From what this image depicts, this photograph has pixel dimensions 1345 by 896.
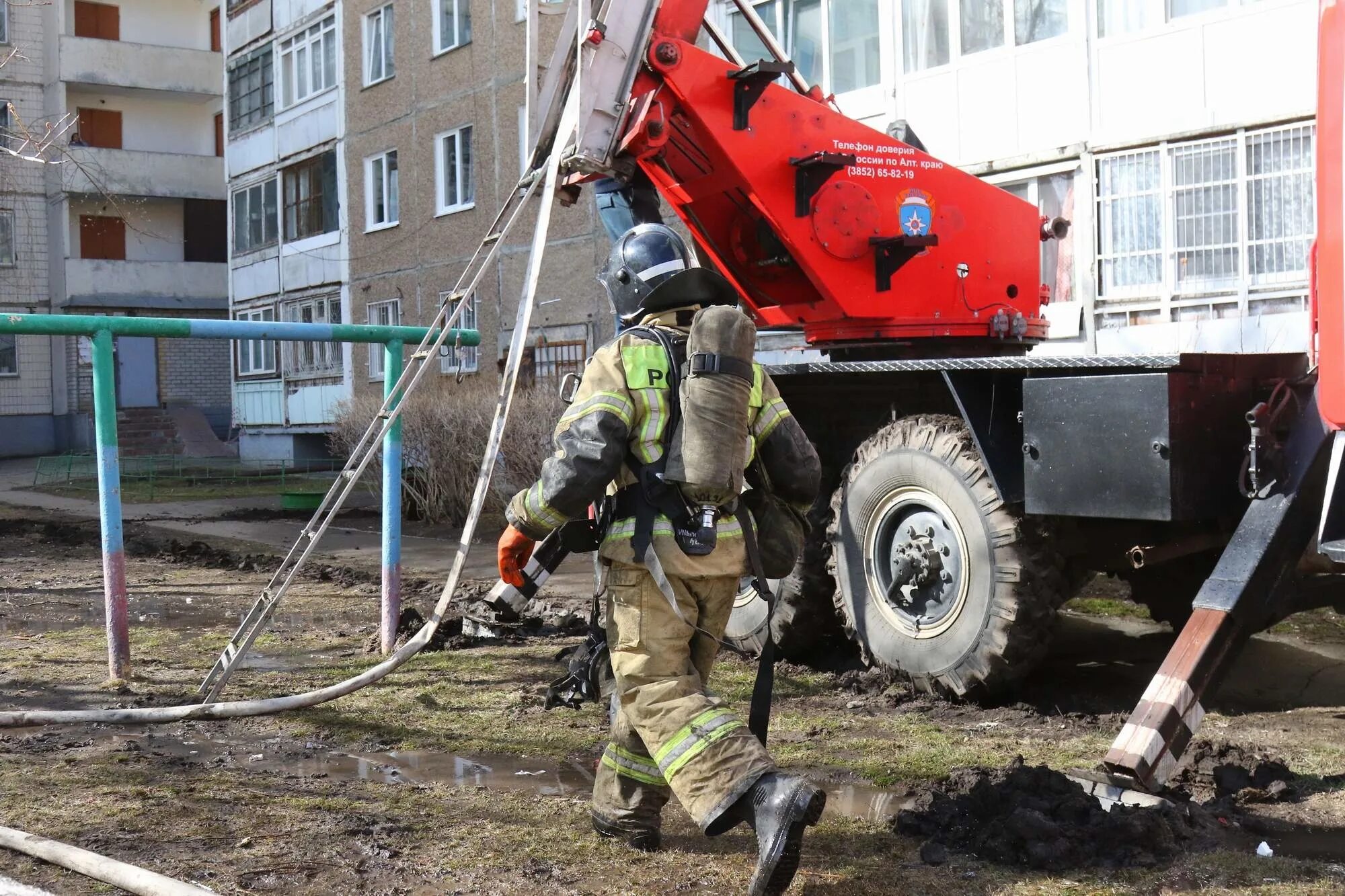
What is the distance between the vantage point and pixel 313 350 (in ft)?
89.5

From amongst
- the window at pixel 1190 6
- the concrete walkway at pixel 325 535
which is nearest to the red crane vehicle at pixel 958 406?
the concrete walkway at pixel 325 535

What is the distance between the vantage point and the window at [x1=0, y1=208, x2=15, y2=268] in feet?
108

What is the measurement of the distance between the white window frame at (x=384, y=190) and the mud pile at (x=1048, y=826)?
21.9 meters

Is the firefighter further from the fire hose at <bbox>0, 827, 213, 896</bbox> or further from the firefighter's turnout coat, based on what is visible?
the fire hose at <bbox>0, 827, 213, 896</bbox>

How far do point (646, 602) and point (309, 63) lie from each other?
2601 centimetres

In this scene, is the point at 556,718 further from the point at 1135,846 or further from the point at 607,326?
the point at 607,326

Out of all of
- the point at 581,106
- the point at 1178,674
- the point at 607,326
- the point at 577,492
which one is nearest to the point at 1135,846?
the point at 1178,674

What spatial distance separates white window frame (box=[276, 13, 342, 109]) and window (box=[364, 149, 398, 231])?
225 cm

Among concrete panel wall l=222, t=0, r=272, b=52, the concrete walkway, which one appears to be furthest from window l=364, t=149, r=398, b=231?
the concrete walkway

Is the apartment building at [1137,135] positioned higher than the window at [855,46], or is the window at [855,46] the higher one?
the window at [855,46]

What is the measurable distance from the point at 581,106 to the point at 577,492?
2906 millimetres

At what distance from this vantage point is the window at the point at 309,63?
2638 cm

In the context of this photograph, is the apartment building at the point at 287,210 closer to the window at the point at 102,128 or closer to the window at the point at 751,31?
the window at the point at 102,128

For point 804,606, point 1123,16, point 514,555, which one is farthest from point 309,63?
point 514,555
